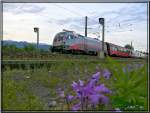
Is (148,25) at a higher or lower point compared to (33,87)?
higher

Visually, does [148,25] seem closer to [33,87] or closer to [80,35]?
[80,35]

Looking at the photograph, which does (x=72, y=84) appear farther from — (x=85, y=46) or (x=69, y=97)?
(x=85, y=46)

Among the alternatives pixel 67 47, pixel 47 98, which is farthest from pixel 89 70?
pixel 47 98

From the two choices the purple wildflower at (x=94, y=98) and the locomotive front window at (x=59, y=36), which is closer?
the purple wildflower at (x=94, y=98)

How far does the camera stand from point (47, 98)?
1.10 m

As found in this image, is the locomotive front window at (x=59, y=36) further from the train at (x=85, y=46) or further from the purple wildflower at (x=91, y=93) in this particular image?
the purple wildflower at (x=91, y=93)

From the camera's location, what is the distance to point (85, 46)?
1.03 meters

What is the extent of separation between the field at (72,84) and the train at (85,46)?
3cm

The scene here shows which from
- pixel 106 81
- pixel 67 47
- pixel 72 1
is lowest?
pixel 106 81

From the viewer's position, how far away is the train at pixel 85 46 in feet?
3.05

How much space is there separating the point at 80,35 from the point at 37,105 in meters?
0.31

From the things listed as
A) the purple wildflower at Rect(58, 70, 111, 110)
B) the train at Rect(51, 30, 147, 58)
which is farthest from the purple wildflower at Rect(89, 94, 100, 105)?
the train at Rect(51, 30, 147, 58)

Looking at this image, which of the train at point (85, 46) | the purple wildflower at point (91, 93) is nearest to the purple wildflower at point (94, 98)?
the purple wildflower at point (91, 93)

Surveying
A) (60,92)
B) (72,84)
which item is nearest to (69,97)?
(72,84)
